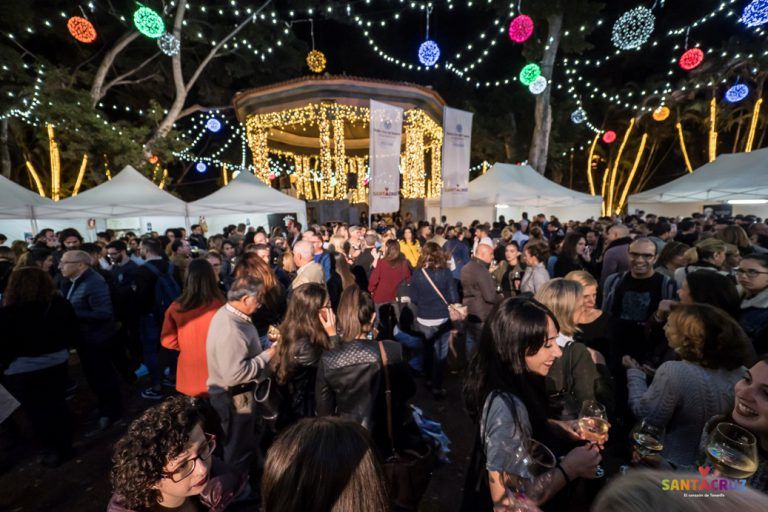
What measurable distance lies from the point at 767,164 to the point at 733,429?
14.9 meters

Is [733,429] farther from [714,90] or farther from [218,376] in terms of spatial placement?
[714,90]

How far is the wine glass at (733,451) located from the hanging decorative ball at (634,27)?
43.4 ft

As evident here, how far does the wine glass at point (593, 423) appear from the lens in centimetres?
151

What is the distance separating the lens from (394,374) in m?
2.07

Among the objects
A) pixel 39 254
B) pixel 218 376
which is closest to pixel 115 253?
pixel 39 254

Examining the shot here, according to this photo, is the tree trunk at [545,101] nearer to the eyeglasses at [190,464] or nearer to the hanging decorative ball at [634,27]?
Result: the hanging decorative ball at [634,27]

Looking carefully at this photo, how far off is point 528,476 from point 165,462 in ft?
4.55

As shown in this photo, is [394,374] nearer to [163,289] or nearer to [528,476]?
[528,476]

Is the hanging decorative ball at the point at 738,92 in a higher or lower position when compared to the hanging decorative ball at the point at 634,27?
lower

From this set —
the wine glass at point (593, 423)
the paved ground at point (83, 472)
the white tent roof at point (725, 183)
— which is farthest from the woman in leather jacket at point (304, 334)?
the white tent roof at point (725, 183)

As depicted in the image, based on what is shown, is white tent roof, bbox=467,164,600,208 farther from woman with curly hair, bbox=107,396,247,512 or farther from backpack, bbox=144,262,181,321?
woman with curly hair, bbox=107,396,247,512

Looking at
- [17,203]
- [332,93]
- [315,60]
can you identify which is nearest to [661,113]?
[332,93]

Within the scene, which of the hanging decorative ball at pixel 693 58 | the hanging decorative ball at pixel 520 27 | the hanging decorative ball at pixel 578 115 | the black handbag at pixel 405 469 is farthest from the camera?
the hanging decorative ball at pixel 578 115

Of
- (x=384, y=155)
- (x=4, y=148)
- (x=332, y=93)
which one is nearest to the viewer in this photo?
(x=384, y=155)
